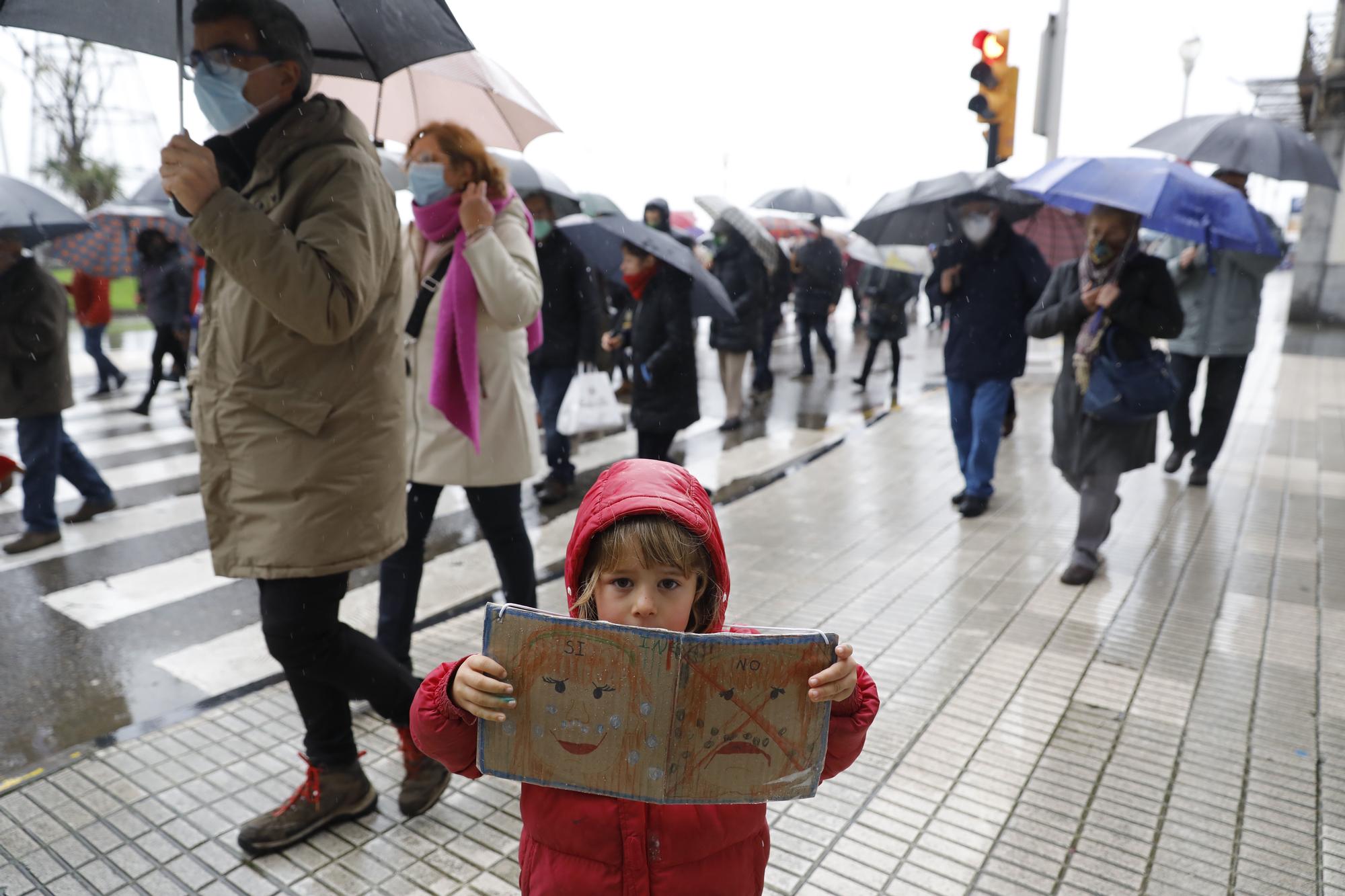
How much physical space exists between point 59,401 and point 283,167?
3.52 m

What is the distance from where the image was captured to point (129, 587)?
509 cm

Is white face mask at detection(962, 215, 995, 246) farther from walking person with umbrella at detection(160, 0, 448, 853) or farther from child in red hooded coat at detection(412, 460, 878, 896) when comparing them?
child in red hooded coat at detection(412, 460, 878, 896)

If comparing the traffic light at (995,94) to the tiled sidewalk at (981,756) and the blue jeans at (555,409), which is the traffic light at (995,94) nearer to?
the tiled sidewalk at (981,756)

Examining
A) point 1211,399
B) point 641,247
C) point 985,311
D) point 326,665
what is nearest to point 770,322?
point 1211,399

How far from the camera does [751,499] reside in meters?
6.81

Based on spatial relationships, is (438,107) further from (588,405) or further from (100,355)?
(100,355)

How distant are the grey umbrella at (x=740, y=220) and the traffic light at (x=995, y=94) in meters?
2.20

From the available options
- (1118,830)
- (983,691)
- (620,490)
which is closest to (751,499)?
(983,691)

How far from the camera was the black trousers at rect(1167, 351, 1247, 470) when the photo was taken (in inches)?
266

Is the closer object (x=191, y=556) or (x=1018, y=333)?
(x=191, y=556)

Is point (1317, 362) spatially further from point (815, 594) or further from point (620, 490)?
point (620, 490)

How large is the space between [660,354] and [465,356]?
2692 millimetres

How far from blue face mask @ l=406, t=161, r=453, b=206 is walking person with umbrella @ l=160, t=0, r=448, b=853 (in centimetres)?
67

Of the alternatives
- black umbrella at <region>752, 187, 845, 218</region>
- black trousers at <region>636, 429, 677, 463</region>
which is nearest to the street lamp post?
black umbrella at <region>752, 187, 845, 218</region>
